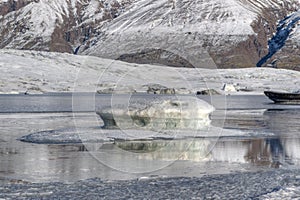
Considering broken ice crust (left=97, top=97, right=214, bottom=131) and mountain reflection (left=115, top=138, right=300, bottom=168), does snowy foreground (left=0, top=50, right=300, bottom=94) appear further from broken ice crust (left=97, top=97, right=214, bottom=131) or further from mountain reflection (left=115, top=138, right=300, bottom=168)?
mountain reflection (left=115, top=138, right=300, bottom=168)

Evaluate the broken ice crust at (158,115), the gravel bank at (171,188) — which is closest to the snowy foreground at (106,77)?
the broken ice crust at (158,115)

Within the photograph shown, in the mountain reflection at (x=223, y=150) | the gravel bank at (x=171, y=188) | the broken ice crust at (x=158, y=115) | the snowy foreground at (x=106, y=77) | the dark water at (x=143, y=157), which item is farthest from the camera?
the snowy foreground at (x=106, y=77)

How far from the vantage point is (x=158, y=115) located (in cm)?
3300

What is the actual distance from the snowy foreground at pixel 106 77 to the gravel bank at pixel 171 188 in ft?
340

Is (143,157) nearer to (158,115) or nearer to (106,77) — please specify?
(158,115)

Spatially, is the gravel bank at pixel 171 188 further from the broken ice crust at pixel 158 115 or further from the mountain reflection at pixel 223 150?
the broken ice crust at pixel 158 115

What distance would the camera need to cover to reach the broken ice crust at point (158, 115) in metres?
32.8

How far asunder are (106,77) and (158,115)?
124m

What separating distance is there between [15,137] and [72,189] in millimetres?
14789

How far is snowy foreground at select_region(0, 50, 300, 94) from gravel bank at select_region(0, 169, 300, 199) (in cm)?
10356

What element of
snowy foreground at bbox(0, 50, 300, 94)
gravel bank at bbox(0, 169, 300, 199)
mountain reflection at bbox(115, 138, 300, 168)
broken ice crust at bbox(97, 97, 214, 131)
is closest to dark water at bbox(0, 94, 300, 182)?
mountain reflection at bbox(115, 138, 300, 168)

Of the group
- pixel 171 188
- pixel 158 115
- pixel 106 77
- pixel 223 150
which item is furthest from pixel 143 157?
pixel 106 77

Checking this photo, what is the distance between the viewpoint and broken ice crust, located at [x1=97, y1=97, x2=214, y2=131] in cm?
3278

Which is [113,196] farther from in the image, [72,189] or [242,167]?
[242,167]
